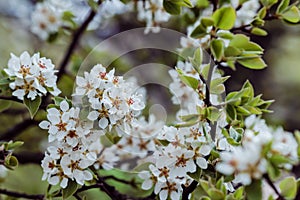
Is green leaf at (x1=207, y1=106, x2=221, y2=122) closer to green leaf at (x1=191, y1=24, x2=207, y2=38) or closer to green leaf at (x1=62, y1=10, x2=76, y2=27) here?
green leaf at (x1=191, y1=24, x2=207, y2=38)

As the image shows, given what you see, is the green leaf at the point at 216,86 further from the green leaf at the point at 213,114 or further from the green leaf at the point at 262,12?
the green leaf at the point at 262,12

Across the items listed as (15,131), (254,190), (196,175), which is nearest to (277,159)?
(254,190)

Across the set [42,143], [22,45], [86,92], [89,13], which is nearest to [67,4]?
[89,13]

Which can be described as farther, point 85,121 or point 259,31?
point 259,31

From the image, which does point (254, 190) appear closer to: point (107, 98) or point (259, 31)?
point (107, 98)

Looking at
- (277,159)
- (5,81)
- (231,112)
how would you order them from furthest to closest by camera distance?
(5,81) → (231,112) → (277,159)
